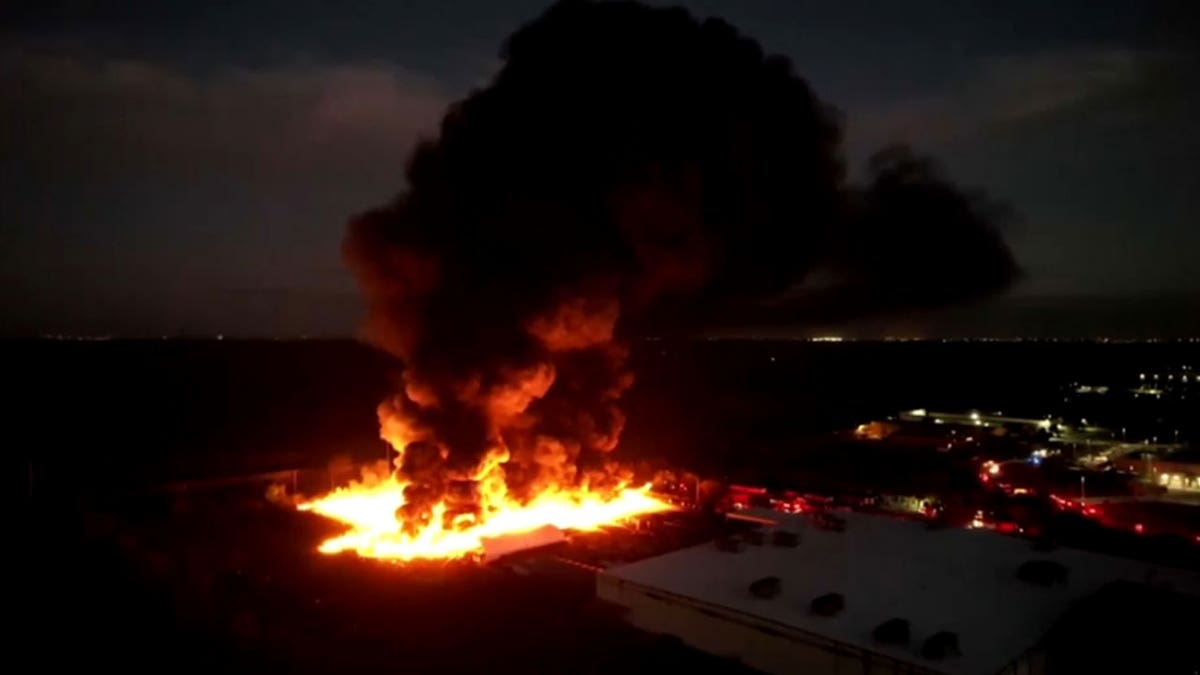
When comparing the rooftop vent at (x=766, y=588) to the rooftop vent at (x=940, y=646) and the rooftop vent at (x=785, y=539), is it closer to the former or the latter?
the rooftop vent at (x=940, y=646)

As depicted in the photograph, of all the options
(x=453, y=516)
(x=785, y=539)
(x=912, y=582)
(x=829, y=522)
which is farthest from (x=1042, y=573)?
(x=453, y=516)

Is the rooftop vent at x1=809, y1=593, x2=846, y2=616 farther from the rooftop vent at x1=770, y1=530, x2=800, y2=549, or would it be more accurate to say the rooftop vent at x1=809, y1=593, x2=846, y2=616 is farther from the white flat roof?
the rooftop vent at x1=770, y1=530, x2=800, y2=549

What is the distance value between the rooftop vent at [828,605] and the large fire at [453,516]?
16.6 meters

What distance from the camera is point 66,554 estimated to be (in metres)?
38.1

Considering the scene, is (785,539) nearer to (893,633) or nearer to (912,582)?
(912,582)

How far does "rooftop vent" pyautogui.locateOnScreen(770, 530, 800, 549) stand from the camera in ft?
97.7

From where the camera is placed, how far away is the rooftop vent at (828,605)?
23359 mm

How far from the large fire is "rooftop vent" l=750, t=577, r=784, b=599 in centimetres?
1478

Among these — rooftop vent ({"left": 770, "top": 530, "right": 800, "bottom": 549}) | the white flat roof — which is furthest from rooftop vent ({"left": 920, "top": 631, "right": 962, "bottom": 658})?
rooftop vent ({"left": 770, "top": 530, "right": 800, "bottom": 549})

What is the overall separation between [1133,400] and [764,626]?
5228 inches

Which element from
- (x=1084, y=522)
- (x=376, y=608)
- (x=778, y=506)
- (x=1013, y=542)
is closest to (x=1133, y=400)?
(x=1084, y=522)

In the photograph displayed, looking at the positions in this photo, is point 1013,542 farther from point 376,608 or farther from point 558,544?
point 376,608

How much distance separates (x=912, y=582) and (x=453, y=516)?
73.0ft

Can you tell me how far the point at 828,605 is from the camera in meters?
23.4
